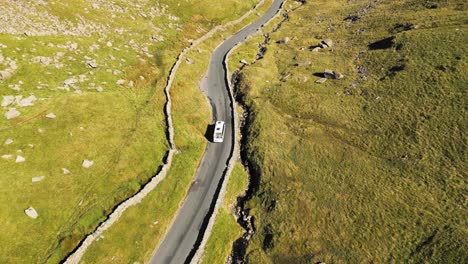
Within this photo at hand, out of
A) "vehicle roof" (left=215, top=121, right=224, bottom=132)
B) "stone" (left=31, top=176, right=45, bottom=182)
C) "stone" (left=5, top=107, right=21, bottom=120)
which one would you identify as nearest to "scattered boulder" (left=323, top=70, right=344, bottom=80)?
"vehicle roof" (left=215, top=121, right=224, bottom=132)

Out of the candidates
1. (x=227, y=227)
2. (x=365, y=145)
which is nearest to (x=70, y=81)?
(x=227, y=227)

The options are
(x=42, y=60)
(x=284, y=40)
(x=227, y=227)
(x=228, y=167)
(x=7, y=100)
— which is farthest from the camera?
(x=284, y=40)

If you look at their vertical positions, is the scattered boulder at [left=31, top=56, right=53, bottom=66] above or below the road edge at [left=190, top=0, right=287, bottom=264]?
above

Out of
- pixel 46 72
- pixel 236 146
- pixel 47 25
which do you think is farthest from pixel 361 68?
pixel 47 25

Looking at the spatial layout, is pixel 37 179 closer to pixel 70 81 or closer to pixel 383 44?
pixel 70 81

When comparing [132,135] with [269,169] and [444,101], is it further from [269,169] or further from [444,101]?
[444,101]

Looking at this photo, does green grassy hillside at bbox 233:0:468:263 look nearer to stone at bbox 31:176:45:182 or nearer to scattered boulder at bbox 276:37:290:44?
scattered boulder at bbox 276:37:290:44

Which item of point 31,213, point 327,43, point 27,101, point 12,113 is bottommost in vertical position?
point 327,43
